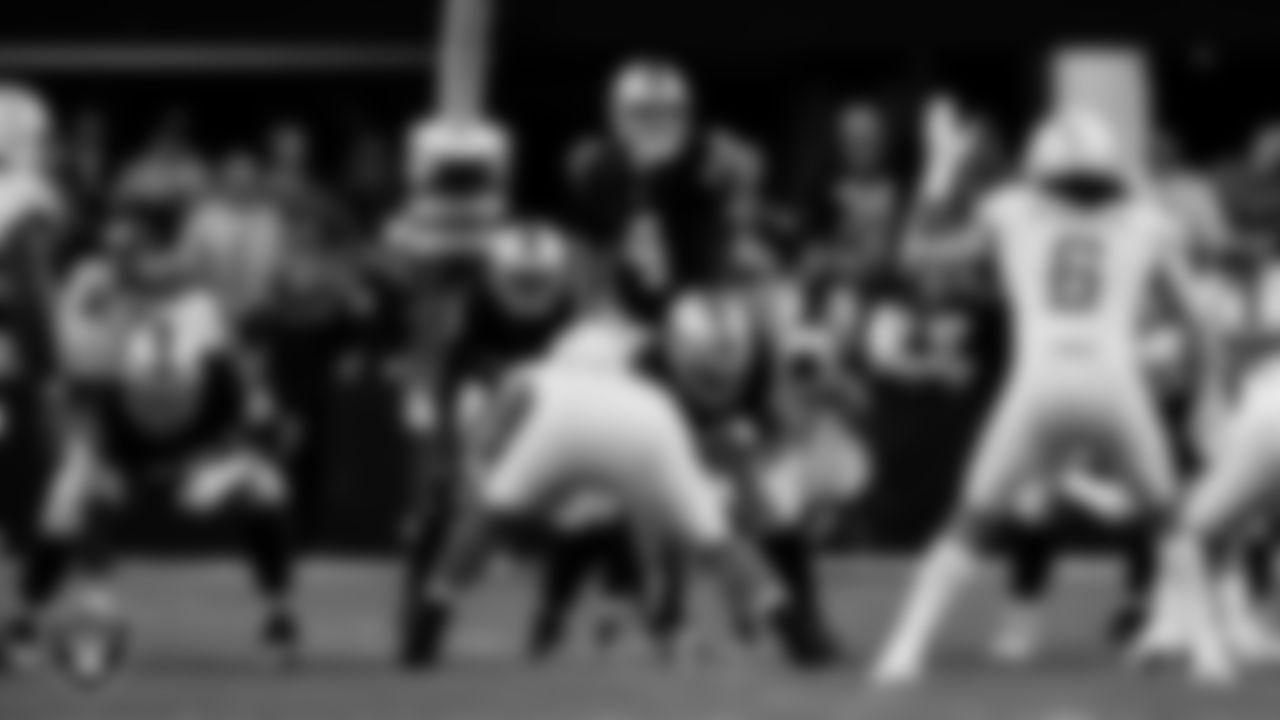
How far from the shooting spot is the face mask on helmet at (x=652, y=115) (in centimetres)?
1548

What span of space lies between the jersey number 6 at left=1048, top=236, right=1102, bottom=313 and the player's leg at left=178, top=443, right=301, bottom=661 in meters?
3.00

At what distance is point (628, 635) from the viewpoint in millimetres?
17703

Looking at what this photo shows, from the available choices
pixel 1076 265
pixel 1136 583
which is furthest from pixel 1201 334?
pixel 1136 583

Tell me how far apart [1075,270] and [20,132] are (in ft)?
12.0

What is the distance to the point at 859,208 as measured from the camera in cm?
2238

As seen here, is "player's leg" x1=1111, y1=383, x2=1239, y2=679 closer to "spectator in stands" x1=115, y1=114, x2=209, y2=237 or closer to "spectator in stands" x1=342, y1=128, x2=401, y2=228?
"spectator in stands" x1=115, y1=114, x2=209, y2=237

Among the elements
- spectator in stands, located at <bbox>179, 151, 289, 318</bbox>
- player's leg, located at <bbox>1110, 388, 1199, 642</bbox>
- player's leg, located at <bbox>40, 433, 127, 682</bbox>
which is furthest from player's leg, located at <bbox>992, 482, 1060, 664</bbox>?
spectator in stands, located at <bbox>179, 151, 289, 318</bbox>

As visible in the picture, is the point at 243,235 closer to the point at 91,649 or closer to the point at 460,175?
the point at 460,175

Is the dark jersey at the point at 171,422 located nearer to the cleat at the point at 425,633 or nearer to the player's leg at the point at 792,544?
the cleat at the point at 425,633

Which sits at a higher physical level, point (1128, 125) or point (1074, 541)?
point (1128, 125)

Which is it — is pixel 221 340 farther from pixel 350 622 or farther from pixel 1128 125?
pixel 1128 125

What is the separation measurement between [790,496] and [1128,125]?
11300mm

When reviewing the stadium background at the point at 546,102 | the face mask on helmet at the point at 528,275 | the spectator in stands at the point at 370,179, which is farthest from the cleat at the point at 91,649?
the spectator in stands at the point at 370,179

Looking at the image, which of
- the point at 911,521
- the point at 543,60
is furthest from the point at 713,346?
the point at 543,60
